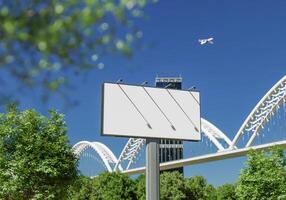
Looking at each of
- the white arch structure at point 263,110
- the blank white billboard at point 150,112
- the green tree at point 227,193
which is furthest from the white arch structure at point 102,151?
the blank white billboard at point 150,112

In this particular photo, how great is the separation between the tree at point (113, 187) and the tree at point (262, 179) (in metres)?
22.3

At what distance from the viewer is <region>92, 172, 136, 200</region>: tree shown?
56.7 m

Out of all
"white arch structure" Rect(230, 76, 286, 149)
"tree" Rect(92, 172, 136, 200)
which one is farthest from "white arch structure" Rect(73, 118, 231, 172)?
"tree" Rect(92, 172, 136, 200)

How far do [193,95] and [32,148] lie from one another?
9.64m

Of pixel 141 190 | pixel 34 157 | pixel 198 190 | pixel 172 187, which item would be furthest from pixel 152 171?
pixel 198 190

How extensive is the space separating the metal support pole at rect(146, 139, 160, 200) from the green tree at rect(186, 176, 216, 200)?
28037 mm

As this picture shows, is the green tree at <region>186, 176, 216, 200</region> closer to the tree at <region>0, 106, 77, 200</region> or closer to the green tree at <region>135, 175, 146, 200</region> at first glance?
the green tree at <region>135, 175, 146, 200</region>

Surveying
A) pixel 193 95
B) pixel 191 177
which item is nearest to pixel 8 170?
pixel 193 95

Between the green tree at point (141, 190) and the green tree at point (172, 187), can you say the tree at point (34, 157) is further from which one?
the green tree at point (172, 187)

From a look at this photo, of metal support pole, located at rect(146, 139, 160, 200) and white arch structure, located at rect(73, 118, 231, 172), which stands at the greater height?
white arch structure, located at rect(73, 118, 231, 172)

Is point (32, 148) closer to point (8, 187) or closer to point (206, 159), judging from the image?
point (8, 187)

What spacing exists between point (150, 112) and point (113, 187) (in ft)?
91.6

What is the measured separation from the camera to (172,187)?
188ft

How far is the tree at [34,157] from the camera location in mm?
27281
